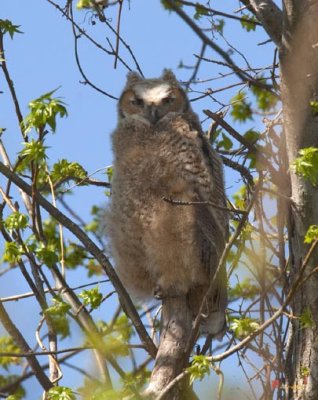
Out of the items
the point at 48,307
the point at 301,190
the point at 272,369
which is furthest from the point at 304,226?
the point at 48,307

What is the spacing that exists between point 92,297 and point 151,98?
4.73ft

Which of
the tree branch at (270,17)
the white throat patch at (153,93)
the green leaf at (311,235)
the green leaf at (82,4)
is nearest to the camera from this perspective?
the green leaf at (311,235)

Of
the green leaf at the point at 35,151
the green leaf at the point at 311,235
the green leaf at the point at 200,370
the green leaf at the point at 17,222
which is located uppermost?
the green leaf at the point at 35,151

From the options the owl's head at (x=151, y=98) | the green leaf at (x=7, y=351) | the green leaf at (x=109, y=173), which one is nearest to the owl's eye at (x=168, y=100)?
the owl's head at (x=151, y=98)

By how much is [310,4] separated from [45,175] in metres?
1.67

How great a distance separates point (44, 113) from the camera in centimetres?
360

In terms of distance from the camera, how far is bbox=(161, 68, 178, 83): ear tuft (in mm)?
5190

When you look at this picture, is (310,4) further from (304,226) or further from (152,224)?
(152,224)

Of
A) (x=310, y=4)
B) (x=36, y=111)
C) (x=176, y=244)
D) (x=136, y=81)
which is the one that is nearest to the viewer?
(x=36, y=111)

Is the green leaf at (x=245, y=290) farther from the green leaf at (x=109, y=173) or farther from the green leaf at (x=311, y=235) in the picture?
the green leaf at (x=311, y=235)

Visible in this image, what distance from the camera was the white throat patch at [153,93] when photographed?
4.92 metres

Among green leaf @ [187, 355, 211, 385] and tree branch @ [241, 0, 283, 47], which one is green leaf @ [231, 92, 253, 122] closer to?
tree branch @ [241, 0, 283, 47]

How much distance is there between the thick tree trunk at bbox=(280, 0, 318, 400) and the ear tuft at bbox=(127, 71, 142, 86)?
143 centimetres

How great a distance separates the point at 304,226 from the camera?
3.87 metres
